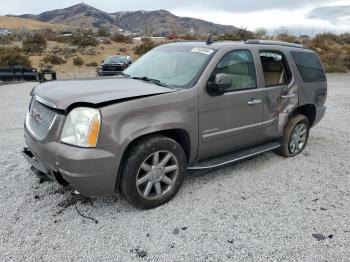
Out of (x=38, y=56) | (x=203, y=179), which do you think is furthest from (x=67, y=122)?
(x=38, y=56)

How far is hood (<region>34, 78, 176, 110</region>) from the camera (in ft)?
9.82

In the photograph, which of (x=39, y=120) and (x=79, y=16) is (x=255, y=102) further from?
(x=79, y=16)

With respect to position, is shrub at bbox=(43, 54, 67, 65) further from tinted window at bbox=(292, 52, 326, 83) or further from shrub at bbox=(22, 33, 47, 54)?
tinted window at bbox=(292, 52, 326, 83)

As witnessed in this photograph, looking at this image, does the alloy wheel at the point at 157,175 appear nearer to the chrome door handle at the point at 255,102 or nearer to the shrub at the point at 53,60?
the chrome door handle at the point at 255,102

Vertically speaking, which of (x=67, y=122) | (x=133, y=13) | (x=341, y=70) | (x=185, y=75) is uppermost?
(x=133, y=13)

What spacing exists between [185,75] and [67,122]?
1493 mm

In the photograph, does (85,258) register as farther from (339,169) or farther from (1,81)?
(1,81)

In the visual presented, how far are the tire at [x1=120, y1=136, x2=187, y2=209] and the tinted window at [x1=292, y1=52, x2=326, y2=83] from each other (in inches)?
104

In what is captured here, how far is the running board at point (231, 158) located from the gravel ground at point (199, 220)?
326mm

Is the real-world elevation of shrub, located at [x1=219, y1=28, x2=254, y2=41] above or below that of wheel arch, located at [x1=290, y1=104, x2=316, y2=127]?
above

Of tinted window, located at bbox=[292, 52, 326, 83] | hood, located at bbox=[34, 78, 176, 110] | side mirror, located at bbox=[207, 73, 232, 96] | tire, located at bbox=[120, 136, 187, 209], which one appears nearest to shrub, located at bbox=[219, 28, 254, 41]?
tinted window, located at bbox=[292, 52, 326, 83]

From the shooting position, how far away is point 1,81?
14.3 m

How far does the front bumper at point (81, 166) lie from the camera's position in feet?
9.41

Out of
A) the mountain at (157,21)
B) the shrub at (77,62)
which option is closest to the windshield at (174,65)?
the shrub at (77,62)
